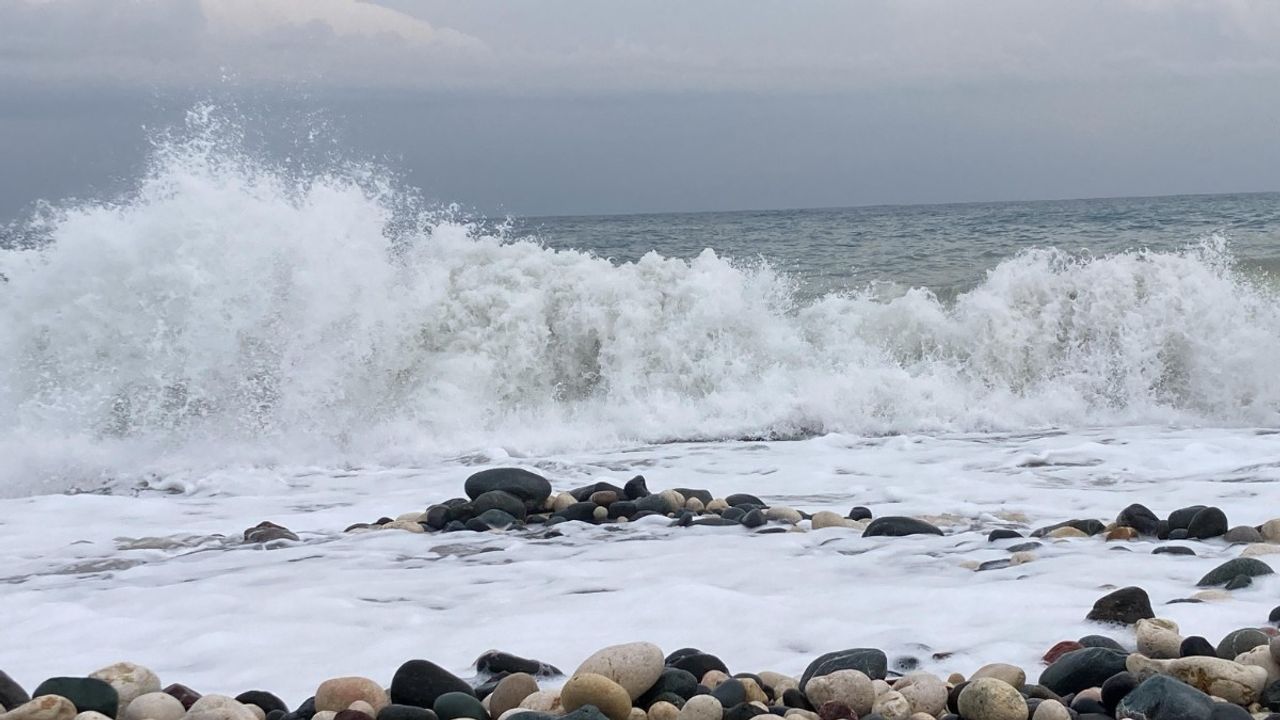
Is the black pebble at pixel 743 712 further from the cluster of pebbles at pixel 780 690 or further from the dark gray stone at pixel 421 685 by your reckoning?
the dark gray stone at pixel 421 685

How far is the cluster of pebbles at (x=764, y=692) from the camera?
253 cm

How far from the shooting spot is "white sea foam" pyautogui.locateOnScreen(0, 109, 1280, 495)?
8.41 m

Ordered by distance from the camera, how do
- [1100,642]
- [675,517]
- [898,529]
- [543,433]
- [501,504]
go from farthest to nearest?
[543,433] < [501,504] < [675,517] < [898,529] < [1100,642]

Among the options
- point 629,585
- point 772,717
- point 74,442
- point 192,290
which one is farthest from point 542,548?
point 192,290

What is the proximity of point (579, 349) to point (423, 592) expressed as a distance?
6335mm

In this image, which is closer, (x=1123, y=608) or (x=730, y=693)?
(x=730, y=693)

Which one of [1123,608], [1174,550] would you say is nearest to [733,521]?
[1174,550]

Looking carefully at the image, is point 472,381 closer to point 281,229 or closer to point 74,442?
point 281,229

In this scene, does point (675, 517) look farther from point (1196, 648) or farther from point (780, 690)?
point (1196, 648)

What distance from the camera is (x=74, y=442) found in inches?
307

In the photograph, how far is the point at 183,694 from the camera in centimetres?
281

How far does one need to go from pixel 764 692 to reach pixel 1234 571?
174cm

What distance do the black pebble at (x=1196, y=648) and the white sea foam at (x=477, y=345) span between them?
580 centimetres

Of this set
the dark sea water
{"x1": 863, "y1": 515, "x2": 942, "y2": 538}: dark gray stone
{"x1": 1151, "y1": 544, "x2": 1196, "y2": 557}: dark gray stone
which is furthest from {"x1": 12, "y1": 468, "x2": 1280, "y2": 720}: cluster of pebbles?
the dark sea water
